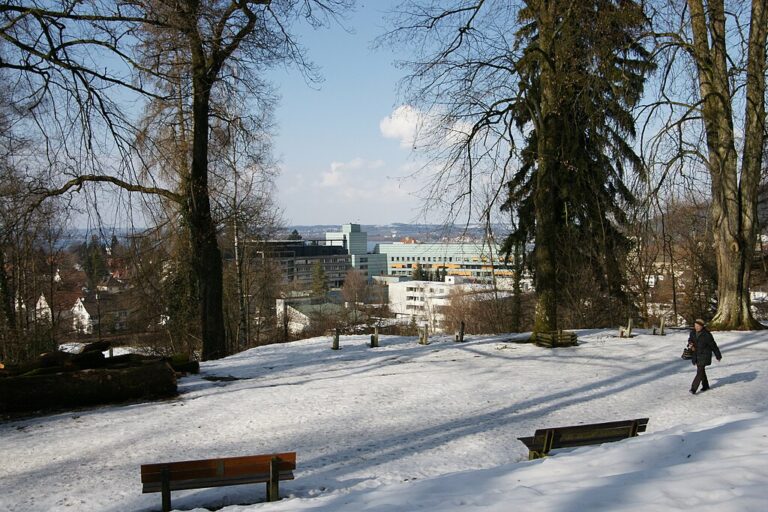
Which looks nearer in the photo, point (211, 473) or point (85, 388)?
point (211, 473)

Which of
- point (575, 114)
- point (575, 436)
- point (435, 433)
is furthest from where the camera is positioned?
point (575, 114)

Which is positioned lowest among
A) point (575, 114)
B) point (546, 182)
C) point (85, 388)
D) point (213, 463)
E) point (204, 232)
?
point (213, 463)

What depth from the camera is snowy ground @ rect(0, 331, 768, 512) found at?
559 cm

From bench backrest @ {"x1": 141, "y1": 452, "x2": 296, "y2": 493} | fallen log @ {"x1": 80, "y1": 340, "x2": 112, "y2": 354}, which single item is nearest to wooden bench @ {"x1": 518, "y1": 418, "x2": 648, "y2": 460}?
bench backrest @ {"x1": 141, "y1": 452, "x2": 296, "y2": 493}

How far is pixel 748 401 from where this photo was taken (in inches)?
430

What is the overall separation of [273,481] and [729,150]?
15234mm

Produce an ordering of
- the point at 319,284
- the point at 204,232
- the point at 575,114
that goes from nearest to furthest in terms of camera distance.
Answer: the point at 575,114, the point at 204,232, the point at 319,284

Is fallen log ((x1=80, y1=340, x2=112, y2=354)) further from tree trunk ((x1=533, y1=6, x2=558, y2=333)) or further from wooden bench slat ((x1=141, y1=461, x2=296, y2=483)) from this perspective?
tree trunk ((x1=533, y1=6, x2=558, y2=333))

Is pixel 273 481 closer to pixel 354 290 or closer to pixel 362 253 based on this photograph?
pixel 354 290

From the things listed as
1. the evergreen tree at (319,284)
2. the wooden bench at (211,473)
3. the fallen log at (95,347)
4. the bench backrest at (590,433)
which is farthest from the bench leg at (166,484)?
the evergreen tree at (319,284)

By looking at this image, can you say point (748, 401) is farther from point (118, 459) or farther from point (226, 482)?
point (118, 459)

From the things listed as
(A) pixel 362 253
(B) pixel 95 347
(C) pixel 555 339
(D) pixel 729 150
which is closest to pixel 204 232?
(B) pixel 95 347

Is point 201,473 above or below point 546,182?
below

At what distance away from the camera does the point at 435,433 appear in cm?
959
